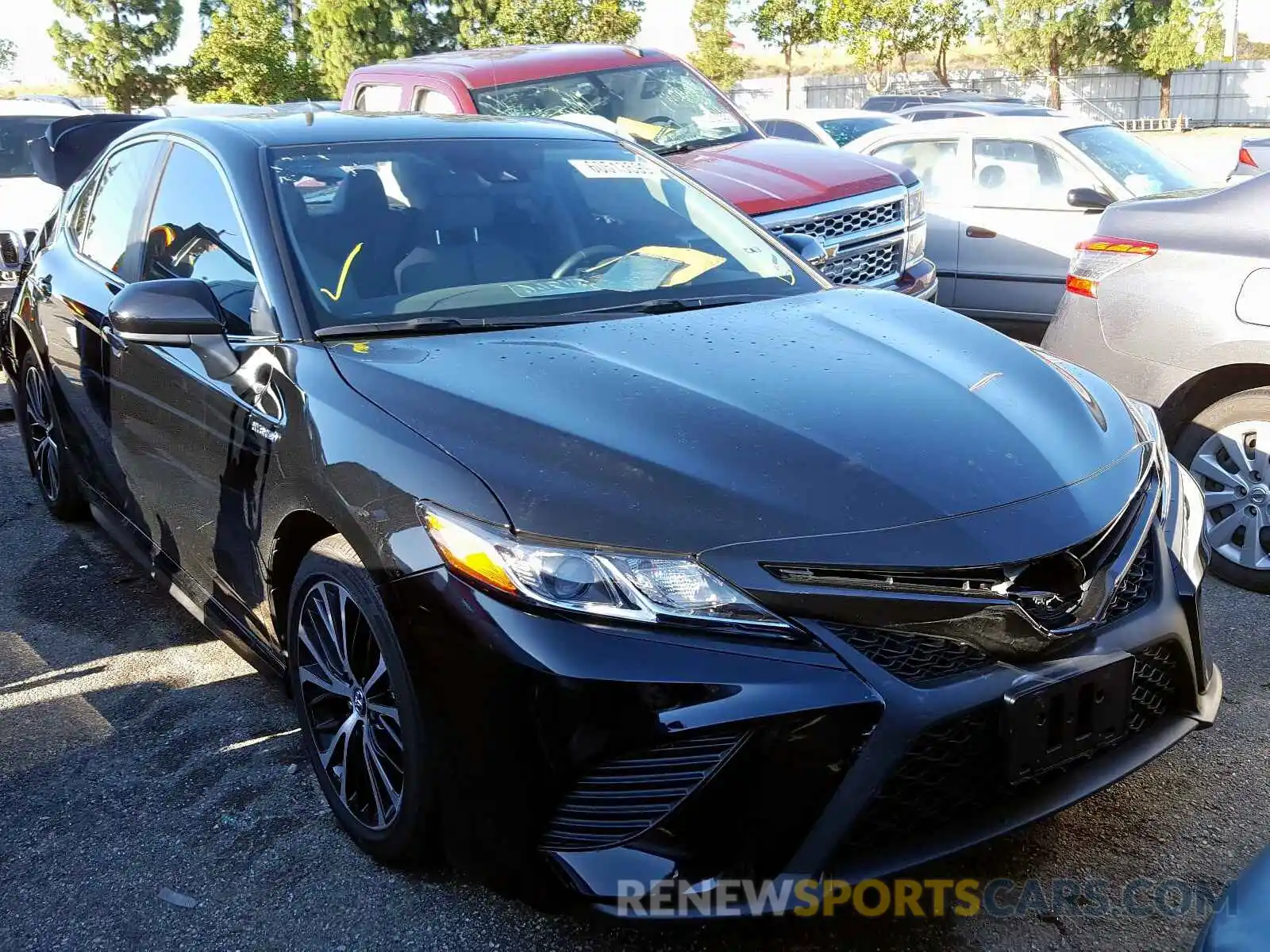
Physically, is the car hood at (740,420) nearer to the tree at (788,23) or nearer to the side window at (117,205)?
the side window at (117,205)

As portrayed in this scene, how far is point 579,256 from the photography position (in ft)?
11.2

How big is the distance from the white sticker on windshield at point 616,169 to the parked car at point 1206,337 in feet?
5.79

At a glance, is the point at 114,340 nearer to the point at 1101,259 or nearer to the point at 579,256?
the point at 579,256

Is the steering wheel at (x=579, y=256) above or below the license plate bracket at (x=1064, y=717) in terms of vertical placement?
above

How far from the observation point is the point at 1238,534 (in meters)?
4.13

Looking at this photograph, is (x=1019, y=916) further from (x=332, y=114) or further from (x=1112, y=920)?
(x=332, y=114)

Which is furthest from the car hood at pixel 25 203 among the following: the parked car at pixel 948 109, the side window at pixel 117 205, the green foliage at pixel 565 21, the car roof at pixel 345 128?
the green foliage at pixel 565 21

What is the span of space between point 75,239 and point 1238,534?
424cm

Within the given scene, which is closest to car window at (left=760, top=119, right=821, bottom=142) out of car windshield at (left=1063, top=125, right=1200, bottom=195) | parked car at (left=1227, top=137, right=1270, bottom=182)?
car windshield at (left=1063, top=125, right=1200, bottom=195)

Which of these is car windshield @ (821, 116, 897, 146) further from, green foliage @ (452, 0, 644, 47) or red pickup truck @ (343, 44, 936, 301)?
green foliage @ (452, 0, 644, 47)

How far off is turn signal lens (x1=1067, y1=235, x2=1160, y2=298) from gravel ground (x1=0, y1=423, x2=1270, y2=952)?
1.35 metres

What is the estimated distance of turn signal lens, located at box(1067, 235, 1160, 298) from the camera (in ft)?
14.6

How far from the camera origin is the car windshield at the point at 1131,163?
8008 millimetres

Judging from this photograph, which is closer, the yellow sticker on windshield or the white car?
the yellow sticker on windshield
